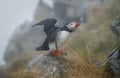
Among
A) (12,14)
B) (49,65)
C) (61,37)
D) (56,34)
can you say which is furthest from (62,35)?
(12,14)

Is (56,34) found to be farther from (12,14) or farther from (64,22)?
(12,14)

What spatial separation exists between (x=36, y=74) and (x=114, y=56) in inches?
59.9

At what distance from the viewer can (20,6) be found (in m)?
61.5

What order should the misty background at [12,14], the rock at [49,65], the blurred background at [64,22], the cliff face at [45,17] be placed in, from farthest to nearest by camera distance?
the misty background at [12,14]
the cliff face at [45,17]
the blurred background at [64,22]
the rock at [49,65]

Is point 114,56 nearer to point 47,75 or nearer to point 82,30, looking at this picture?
point 47,75

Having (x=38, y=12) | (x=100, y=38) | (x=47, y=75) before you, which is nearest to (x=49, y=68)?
(x=47, y=75)

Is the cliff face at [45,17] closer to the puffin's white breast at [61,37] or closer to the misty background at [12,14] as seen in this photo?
the misty background at [12,14]

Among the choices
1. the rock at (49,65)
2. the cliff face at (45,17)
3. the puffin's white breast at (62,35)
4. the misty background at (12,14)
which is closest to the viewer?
the rock at (49,65)

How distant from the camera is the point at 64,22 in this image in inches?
1302

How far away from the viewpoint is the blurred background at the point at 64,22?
22298 millimetres

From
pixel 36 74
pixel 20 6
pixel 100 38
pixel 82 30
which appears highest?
pixel 20 6

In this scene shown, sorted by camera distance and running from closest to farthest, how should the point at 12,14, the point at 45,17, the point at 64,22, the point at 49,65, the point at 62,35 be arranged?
the point at 49,65 → the point at 62,35 → the point at 64,22 → the point at 45,17 → the point at 12,14

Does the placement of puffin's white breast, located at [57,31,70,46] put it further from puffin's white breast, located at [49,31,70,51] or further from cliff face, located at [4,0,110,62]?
cliff face, located at [4,0,110,62]

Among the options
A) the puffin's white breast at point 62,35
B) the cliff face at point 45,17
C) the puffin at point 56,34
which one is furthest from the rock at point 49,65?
the cliff face at point 45,17
